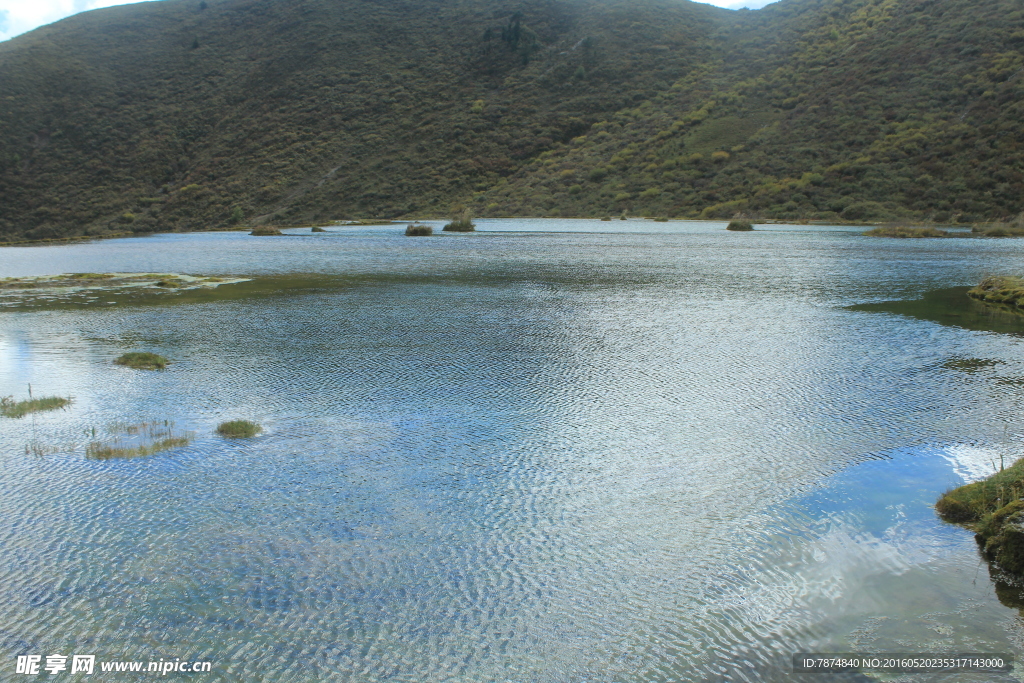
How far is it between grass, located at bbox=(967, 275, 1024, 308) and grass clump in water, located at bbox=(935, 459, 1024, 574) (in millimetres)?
14222

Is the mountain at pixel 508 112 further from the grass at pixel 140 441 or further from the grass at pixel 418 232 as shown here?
the grass at pixel 140 441

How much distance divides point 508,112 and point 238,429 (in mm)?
78583

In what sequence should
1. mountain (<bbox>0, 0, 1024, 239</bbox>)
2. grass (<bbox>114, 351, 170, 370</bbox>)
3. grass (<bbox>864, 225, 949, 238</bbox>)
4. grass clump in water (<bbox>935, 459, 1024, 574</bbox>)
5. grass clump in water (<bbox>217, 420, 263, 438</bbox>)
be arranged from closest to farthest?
grass clump in water (<bbox>935, 459, 1024, 574</bbox>) < grass clump in water (<bbox>217, 420, 263, 438</bbox>) < grass (<bbox>114, 351, 170, 370</bbox>) < grass (<bbox>864, 225, 949, 238</bbox>) < mountain (<bbox>0, 0, 1024, 239</bbox>)

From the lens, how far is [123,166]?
78812 mm

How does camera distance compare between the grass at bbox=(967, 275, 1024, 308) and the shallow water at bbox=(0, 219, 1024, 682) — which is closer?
the shallow water at bbox=(0, 219, 1024, 682)

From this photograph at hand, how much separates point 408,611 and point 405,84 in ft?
297

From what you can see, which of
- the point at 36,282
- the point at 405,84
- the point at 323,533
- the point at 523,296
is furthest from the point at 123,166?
the point at 323,533

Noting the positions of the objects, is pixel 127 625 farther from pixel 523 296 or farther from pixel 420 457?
pixel 523 296

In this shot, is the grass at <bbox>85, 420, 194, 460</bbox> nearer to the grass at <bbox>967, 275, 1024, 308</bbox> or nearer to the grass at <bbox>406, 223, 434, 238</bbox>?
the grass at <bbox>967, 275, 1024, 308</bbox>

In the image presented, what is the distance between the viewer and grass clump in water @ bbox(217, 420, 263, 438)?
8.95m

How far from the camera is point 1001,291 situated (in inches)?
763

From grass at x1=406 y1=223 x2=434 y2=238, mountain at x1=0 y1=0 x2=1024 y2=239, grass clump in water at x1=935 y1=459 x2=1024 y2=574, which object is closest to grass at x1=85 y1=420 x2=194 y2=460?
grass clump in water at x1=935 y1=459 x2=1024 y2=574

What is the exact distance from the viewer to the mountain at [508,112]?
54.9 metres

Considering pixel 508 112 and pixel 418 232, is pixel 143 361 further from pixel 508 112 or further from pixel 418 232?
pixel 508 112
